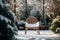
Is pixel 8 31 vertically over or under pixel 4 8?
under

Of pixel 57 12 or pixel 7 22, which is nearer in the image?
pixel 7 22

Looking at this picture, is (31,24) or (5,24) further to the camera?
(31,24)

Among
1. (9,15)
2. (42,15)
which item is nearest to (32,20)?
(42,15)

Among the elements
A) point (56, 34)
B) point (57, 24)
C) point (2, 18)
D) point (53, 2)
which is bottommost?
point (56, 34)

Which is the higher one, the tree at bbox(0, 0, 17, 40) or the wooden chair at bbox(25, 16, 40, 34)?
the tree at bbox(0, 0, 17, 40)

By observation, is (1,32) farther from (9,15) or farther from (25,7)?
(25,7)

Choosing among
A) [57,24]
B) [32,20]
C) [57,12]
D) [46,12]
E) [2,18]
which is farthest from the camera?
[46,12]

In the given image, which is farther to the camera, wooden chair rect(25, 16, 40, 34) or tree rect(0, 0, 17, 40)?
wooden chair rect(25, 16, 40, 34)

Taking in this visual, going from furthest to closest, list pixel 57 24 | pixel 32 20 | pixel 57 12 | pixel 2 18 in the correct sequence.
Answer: pixel 57 12, pixel 32 20, pixel 57 24, pixel 2 18

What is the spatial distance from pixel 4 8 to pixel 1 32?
1.79 ft

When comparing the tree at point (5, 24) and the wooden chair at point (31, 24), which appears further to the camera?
the wooden chair at point (31, 24)

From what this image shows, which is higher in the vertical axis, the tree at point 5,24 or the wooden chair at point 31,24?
the tree at point 5,24

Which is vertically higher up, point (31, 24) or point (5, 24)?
point (5, 24)

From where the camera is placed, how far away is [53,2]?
9.73 metres
